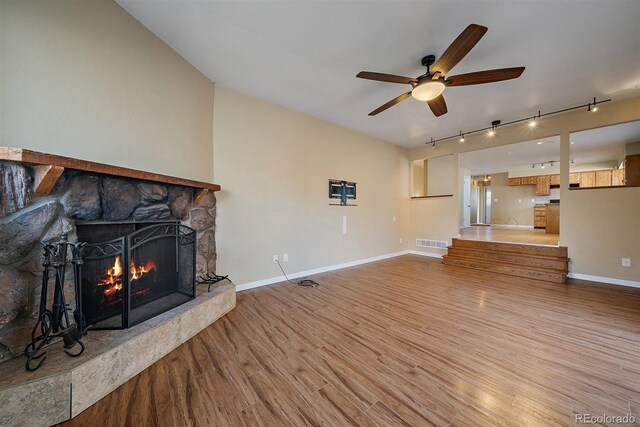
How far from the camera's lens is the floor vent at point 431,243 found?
5.27 meters

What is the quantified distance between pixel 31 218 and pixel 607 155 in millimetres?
10812

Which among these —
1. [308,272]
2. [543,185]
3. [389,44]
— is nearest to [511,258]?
[308,272]

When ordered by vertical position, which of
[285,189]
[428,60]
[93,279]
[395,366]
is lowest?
[395,366]

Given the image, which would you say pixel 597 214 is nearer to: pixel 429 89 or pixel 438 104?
pixel 438 104

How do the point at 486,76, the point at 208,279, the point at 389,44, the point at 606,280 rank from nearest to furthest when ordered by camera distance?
the point at 486,76 < the point at 389,44 < the point at 208,279 < the point at 606,280

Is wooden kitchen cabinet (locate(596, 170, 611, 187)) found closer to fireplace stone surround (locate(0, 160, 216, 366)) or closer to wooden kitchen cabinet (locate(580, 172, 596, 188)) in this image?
wooden kitchen cabinet (locate(580, 172, 596, 188))

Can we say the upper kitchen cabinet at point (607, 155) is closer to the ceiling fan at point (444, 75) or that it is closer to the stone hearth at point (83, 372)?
the ceiling fan at point (444, 75)

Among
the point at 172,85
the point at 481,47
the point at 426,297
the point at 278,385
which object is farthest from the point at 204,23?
the point at 426,297

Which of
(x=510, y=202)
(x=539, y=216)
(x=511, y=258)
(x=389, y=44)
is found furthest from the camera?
(x=510, y=202)

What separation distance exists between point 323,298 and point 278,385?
1.47 metres

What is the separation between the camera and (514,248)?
166 inches

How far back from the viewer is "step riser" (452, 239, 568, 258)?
382 cm

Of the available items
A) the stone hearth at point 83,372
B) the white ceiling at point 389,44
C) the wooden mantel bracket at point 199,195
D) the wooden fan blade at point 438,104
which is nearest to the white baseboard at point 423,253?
the white ceiling at point 389,44

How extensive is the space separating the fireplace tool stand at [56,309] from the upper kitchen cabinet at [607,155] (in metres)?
6.29
